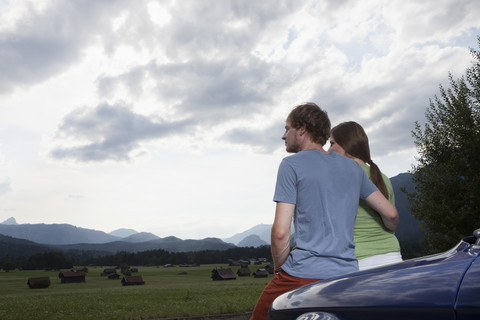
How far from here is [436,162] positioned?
26.7 meters

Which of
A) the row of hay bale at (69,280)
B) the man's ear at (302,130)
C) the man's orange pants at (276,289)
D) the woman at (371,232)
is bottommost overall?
the row of hay bale at (69,280)

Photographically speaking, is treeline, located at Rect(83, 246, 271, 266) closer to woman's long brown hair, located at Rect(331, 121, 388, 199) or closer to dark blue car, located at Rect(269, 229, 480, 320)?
woman's long brown hair, located at Rect(331, 121, 388, 199)

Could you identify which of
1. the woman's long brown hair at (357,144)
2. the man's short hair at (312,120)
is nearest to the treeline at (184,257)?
the woman's long brown hair at (357,144)

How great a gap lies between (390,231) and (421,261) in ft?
5.27

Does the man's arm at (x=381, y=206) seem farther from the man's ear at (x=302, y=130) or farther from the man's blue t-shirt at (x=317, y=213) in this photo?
the man's ear at (x=302, y=130)

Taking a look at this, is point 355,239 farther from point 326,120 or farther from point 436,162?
point 436,162

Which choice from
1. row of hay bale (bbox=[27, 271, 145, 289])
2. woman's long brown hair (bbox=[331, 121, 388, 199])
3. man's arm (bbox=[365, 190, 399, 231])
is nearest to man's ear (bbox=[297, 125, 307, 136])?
man's arm (bbox=[365, 190, 399, 231])

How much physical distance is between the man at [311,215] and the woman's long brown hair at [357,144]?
0.71 meters

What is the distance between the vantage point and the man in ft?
9.39

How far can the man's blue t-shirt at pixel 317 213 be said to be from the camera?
2.88m

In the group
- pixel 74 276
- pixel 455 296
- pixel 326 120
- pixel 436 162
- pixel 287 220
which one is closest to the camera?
pixel 455 296

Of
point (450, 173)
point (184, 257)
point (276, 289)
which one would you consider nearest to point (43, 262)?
point (184, 257)

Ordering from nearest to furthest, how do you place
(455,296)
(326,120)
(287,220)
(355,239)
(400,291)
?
(455,296) < (400,291) < (287,220) < (326,120) < (355,239)

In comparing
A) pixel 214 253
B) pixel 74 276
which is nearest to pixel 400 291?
pixel 74 276
